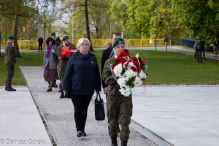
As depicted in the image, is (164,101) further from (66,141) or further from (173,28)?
(173,28)

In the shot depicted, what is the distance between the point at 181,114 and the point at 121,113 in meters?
3.58

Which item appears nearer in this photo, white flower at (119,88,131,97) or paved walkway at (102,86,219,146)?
white flower at (119,88,131,97)

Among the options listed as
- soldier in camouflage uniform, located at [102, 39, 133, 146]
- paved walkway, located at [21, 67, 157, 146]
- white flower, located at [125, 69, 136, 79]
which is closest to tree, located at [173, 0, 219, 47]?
paved walkway, located at [21, 67, 157, 146]

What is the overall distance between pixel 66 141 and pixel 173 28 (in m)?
42.9

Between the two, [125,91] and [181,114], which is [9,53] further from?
[125,91]

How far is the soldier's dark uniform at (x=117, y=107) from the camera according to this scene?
17.7ft

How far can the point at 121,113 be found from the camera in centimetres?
546

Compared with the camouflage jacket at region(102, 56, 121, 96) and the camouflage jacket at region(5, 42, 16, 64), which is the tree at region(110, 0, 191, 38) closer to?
the camouflage jacket at region(5, 42, 16, 64)

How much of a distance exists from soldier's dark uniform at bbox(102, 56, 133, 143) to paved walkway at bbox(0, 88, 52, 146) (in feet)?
3.65

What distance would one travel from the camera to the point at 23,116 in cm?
823

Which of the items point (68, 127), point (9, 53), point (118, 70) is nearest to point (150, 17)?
point (9, 53)

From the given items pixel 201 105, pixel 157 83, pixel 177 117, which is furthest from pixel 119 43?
pixel 157 83

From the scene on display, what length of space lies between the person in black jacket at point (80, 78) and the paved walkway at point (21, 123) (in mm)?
750

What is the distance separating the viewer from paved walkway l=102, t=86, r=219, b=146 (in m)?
6.49
